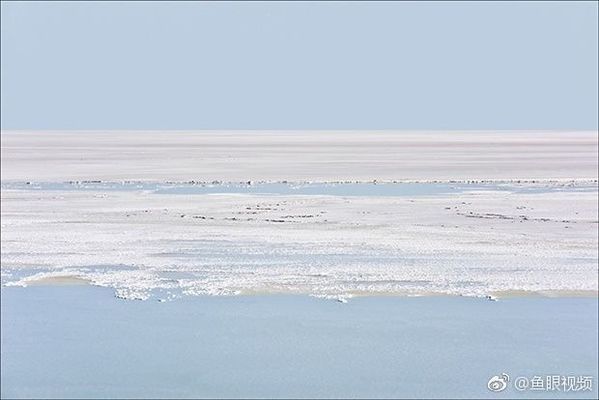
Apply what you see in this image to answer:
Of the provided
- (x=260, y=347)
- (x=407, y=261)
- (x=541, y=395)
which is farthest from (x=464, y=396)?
(x=407, y=261)

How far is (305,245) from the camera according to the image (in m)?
13.3

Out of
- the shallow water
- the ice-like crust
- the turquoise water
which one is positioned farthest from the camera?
the shallow water

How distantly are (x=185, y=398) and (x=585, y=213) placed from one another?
12.3 m

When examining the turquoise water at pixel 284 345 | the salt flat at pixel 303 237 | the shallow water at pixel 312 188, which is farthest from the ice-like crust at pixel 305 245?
the shallow water at pixel 312 188

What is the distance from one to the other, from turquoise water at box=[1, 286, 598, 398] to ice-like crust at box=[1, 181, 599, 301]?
2.21 ft

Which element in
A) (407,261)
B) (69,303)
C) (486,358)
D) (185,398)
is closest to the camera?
(185,398)

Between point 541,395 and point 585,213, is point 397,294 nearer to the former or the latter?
point 541,395

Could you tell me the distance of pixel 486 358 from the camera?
7.60m

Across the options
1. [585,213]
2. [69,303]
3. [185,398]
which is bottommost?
[185,398]

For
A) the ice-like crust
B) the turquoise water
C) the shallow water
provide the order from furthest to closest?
the shallow water, the ice-like crust, the turquoise water

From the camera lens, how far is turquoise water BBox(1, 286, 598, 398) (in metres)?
6.89

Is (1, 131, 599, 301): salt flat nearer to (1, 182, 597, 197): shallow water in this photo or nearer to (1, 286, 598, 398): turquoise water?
(1, 182, 597, 197): shallow water

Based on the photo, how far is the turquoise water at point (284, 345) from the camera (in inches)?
271

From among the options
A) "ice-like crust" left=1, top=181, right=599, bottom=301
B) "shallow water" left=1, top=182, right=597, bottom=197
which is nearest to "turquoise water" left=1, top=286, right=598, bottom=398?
"ice-like crust" left=1, top=181, right=599, bottom=301
